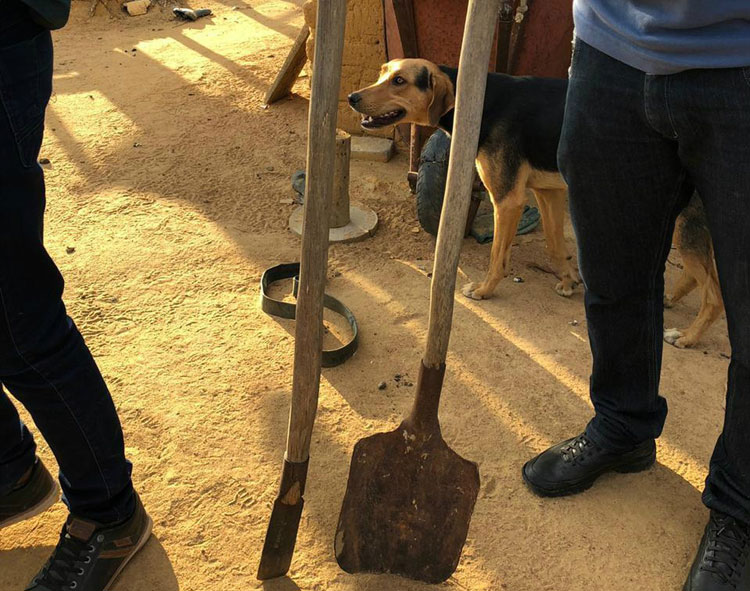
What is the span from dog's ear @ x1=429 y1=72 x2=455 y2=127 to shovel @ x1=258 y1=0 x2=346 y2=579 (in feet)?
6.11

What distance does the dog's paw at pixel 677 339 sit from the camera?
337 centimetres

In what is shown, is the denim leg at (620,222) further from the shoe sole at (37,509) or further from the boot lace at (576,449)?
the shoe sole at (37,509)

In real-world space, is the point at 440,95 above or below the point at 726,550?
above

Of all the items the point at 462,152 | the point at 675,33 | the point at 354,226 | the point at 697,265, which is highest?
the point at 675,33

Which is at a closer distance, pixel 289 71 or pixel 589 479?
pixel 589 479

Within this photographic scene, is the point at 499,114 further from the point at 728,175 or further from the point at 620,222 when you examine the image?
the point at 728,175

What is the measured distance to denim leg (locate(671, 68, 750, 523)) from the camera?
1.65 m

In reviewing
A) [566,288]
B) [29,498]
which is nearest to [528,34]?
[566,288]

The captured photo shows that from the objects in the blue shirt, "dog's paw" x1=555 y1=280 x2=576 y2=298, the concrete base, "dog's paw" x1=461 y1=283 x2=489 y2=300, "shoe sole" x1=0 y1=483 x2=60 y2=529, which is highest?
the blue shirt

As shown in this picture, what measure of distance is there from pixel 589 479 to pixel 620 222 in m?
0.95

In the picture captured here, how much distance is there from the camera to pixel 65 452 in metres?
1.98

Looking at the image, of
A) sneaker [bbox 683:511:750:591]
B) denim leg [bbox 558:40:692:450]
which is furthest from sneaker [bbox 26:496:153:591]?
sneaker [bbox 683:511:750:591]

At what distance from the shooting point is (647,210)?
6.58 feet

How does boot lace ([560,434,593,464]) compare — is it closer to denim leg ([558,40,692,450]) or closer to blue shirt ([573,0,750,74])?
denim leg ([558,40,692,450])
